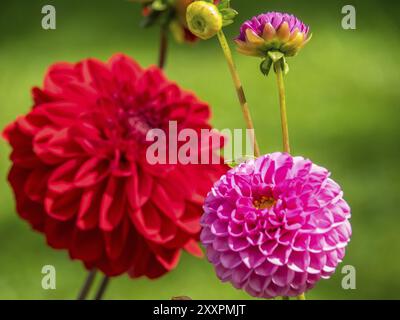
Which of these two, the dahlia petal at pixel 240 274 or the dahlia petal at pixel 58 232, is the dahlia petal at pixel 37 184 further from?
the dahlia petal at pixel 240 274

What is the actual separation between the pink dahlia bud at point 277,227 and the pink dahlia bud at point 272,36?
4cm

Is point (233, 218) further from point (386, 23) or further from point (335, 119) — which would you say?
point (335, 119)

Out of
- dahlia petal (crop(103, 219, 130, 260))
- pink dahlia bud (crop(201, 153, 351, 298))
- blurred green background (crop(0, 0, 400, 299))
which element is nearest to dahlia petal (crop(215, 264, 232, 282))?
pink dahlia bud (crop(201, 153, 351, 298))

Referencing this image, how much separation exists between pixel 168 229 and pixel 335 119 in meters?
0.45

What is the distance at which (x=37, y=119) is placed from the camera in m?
0.40

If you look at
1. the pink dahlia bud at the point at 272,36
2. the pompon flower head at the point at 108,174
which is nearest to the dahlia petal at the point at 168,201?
the pompon flower head at the point at 108,174

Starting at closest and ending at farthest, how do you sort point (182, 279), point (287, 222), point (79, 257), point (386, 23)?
point (287, 222) → point (79, 257) → point (386, 23) → point (182, 279)

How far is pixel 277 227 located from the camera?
267 millimetres

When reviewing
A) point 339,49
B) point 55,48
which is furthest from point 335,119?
point 55,48

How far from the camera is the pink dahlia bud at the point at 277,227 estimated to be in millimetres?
262

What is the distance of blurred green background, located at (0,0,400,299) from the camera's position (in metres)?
0.62

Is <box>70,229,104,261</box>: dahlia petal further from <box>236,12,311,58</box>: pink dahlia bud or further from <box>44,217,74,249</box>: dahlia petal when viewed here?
<box>236,12,311,58</box>: pink dahlia bud

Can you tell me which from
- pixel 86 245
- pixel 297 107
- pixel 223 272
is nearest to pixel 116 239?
pixel 86 245

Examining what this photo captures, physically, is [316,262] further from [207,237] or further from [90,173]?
[90,173]
